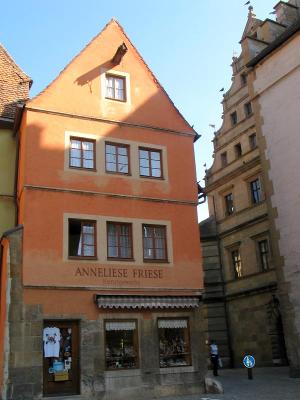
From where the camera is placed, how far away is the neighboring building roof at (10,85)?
19.0 metres

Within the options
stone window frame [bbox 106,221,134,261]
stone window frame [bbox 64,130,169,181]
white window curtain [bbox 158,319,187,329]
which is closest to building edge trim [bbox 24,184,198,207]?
stone window frame [bbox 64,130,169,181]

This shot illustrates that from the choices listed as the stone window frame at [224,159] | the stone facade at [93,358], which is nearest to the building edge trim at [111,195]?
the stone facade at [93,358]

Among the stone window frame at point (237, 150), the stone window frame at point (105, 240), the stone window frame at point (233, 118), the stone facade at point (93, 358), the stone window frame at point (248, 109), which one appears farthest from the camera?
the stone window frame at point (233, 118)

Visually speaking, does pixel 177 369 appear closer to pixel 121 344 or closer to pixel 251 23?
pixel 121 344

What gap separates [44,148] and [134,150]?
129 inches

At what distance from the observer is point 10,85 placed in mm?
19938

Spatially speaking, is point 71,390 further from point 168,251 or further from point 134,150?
point 134,150

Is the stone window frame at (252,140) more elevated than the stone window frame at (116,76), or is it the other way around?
the stone window frame at (252,140)

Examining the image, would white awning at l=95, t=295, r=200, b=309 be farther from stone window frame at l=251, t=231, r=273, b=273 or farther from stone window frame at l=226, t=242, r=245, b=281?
stone window frame at l=226, t=242, r=245, b=281

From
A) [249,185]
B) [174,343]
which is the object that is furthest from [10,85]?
[249,185]

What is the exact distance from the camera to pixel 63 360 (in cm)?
1495

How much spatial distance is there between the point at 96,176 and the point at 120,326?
4.95m

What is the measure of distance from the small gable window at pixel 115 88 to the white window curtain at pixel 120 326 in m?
7.98

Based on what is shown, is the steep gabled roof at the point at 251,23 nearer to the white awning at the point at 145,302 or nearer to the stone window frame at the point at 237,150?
the stone window frame at the point at 237,150
